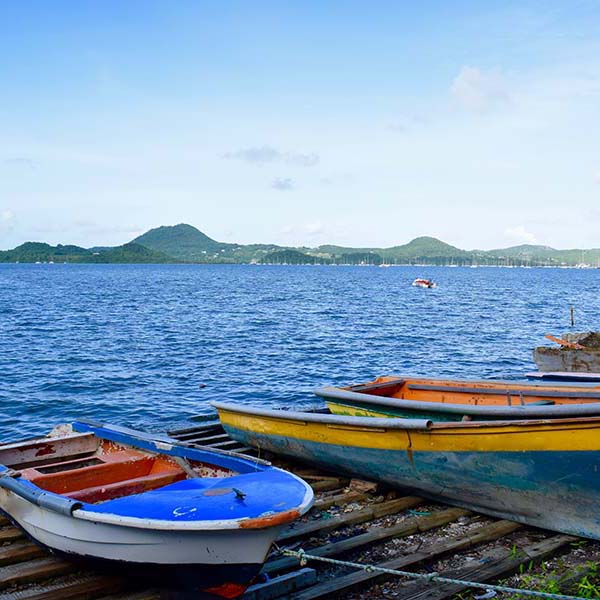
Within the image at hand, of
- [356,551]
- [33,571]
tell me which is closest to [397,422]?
[356,551]

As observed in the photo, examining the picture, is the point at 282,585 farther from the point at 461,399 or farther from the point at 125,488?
the point at 461,399

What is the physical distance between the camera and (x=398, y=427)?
25.2 ft

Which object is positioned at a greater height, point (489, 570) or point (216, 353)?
point (489, 570)

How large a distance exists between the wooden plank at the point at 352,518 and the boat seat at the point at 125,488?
1.31 m

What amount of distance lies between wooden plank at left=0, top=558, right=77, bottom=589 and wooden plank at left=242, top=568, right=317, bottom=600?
1.76m

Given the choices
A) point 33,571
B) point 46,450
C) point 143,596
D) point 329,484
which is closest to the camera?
point 143,596

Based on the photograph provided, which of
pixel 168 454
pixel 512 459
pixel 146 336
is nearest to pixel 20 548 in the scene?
pixel 168 454

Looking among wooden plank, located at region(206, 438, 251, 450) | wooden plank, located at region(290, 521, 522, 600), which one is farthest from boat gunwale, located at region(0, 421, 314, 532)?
wooden plank, located at region(206, 438, 251, 450)

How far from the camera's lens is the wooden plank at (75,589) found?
5.64 m

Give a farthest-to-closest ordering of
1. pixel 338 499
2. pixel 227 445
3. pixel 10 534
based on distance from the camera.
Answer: pixel 227 445 < pixel 338 499 < pixel 10 534

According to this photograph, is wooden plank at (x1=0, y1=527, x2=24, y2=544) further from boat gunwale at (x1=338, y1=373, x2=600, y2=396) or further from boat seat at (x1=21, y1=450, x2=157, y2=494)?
boat gunwale at (x1=338, y1=373, x2=600, y2=396)

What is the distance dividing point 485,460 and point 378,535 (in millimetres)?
1403

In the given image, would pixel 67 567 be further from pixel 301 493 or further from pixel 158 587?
pixel 301 493

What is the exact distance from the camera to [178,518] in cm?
515
